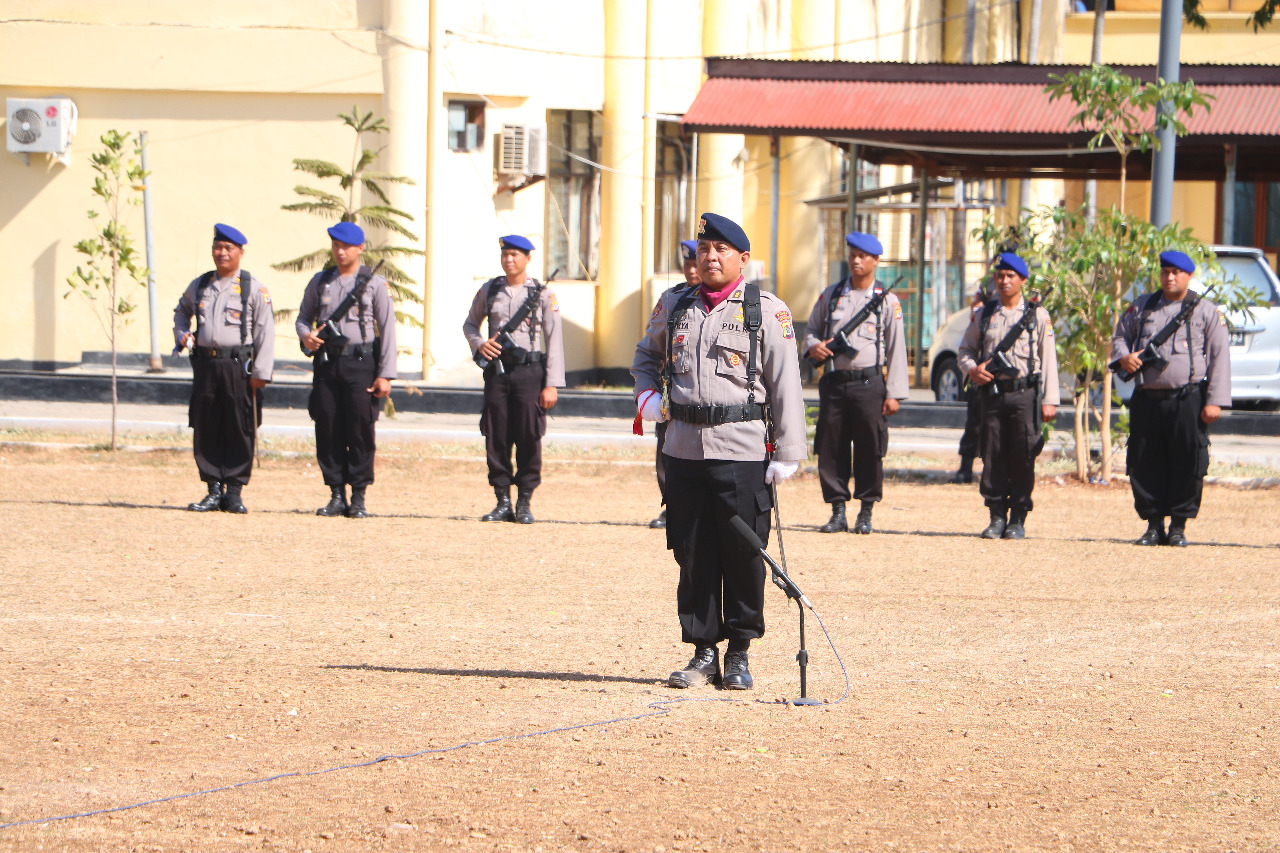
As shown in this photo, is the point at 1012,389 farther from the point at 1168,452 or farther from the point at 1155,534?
the point at 1155,534

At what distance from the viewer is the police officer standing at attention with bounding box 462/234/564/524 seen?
11172mm

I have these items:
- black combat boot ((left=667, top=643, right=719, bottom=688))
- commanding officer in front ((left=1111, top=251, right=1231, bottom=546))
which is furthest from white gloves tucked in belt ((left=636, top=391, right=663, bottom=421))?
commanding officer in front ((left=1111, top=251, right=1231, bottom=546))

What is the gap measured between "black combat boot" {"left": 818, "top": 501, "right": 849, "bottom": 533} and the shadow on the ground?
4.90m

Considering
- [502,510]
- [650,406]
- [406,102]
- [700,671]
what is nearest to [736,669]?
[700,671]

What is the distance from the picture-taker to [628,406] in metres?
18.8

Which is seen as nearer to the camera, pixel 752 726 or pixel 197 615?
pixel 752 726

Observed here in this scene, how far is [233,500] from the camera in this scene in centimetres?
1138

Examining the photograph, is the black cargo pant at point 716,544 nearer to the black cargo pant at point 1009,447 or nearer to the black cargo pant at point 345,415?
the black cargo pant at point 1009,447

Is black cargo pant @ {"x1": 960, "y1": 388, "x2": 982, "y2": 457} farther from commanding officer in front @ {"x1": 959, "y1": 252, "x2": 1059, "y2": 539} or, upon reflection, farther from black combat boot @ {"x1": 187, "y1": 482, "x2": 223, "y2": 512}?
black combat boot @ {"x1": 187, "y1": 482, "x2": 223, "y2": 512}

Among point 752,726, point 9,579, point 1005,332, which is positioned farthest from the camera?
point 1005,332

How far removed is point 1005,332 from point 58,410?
11.2 meters

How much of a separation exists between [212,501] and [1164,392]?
21.5 ft

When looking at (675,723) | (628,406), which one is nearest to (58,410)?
(628,406)

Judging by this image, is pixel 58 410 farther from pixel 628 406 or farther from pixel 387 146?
pixel 628 406
